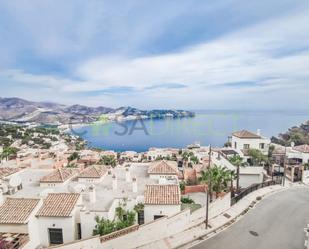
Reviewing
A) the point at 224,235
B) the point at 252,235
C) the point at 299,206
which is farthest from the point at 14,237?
the point at 299,206

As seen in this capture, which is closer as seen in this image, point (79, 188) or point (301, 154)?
point (79, 188)

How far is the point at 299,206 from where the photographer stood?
29.8 m

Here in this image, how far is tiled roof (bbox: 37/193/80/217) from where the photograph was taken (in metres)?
19.6

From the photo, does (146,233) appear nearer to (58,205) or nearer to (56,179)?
(58,205)

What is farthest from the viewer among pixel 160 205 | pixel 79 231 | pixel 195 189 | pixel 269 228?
pixel 195 189

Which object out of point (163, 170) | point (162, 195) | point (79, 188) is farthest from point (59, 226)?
point (163, 170)

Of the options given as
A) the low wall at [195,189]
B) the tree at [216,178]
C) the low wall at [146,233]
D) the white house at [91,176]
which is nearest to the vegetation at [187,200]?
the tree at [216,178]

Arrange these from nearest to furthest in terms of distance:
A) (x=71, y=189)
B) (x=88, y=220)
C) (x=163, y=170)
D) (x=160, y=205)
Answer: (x=88, y=220) < (x=160, y=205) < (x=71, y=189) < (x=163, y=170)

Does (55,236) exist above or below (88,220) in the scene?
below

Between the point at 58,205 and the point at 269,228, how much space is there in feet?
60.0

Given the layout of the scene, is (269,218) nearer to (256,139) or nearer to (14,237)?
(14,237)

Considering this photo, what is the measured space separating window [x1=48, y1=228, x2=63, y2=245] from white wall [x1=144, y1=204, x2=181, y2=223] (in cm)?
666

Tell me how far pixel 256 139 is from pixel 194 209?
110 ft

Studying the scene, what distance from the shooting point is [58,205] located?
20359mm
